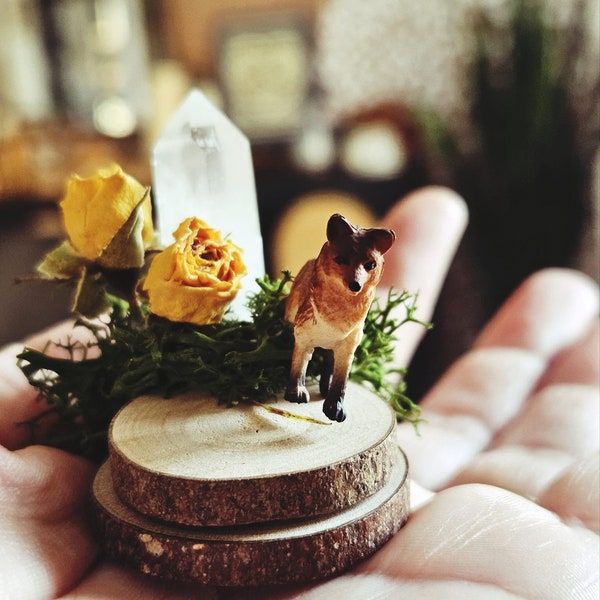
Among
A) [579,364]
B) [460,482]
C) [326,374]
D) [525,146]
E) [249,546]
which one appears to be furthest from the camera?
[525,146]

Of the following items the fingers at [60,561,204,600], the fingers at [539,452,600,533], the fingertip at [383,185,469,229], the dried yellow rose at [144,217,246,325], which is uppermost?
the dried yellow rose at [144,217,246,325]

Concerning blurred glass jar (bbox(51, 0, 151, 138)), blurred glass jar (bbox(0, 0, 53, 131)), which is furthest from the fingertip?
blurred glass jar (bbox(0, 0, 53, 131))

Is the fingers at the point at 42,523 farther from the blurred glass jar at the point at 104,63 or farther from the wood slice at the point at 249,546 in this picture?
the blurred glass jar at the point at 104,63

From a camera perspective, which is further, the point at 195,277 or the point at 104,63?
the point at 104,63

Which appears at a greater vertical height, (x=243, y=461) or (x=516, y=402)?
(x=243, y=461)

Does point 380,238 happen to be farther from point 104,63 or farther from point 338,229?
point 104,63

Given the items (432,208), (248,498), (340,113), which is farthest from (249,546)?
(340,113)

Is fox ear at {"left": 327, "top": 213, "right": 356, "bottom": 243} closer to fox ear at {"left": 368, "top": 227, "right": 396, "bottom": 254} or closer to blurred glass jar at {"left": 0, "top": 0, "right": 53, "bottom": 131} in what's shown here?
fox ear at {"left": 368, "top": 227, "right": 396, "bottom": 254}

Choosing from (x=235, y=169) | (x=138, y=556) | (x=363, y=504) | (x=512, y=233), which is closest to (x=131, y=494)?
(x=138, y=556)
